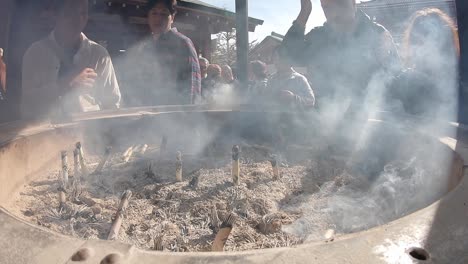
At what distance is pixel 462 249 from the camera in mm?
A: 803

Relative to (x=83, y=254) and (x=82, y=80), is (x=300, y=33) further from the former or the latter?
(x=83, y=254)

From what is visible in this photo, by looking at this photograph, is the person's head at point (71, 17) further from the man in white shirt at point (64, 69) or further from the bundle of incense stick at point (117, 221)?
the bundle of incense stick at point (117, 221)

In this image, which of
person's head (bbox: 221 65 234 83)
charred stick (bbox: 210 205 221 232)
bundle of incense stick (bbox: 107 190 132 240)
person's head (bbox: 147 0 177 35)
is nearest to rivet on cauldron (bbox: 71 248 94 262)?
bundle of incense stick (bbox: 107 190 132 240)

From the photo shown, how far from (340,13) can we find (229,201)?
2.31m

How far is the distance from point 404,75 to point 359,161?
88 cm

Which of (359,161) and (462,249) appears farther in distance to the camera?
(359,161)

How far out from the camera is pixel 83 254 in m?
0.79

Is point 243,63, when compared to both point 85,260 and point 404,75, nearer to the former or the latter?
point 404,75

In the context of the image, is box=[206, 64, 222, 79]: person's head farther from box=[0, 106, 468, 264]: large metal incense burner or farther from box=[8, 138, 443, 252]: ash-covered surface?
box=[8, 138, 443, 252]: ash-covered surface

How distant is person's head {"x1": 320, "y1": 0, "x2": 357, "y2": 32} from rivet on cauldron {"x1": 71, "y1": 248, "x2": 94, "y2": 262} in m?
3.03

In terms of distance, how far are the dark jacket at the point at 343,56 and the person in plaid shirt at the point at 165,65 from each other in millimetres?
1161

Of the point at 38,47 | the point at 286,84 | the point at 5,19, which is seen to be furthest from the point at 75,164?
the point at 286,84

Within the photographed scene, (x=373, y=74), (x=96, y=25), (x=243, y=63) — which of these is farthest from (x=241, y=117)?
(x=96, y=25)

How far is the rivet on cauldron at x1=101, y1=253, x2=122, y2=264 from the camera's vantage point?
0.77 m
